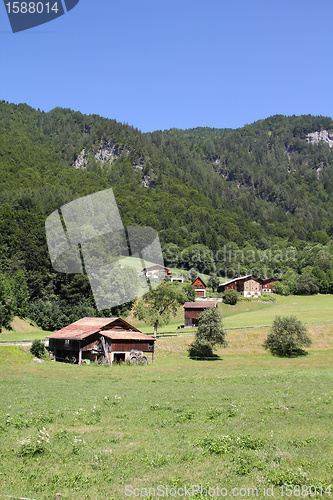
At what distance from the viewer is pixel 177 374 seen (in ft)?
110

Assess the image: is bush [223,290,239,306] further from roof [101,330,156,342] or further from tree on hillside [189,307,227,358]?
roof [101,330,156,342]

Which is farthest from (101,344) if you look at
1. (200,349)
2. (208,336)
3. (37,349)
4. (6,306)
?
(6,306)

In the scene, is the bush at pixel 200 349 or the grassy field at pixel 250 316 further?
the grassy field at pixel 250 316

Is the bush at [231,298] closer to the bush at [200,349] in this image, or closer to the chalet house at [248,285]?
the chalet house at [248,285]

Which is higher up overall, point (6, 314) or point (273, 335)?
point (6, 314)

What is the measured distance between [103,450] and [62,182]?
186541 millimetres

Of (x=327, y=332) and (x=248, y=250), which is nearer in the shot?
(x=327, y=332)

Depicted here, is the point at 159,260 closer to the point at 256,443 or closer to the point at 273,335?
the point at 273,335

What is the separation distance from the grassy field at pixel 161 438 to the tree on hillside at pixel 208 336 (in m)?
22.1

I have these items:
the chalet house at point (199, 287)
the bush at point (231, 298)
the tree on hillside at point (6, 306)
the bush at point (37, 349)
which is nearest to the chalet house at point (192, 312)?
the bush at point (231, 298)

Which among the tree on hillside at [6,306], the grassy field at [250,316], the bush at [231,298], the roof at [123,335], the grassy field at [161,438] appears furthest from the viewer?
the bush at [231,298]

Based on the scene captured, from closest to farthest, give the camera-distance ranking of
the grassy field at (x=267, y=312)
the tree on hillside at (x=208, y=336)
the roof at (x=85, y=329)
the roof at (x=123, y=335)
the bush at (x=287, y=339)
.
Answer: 1. the roof at (x=85, y=329)
2. the roof at (x=123, y=335)
3. the tree on hillside at (x=208, y=336)
4. the bush at (x=287, y=339)
5. the grassy field at (x=267, y=312)

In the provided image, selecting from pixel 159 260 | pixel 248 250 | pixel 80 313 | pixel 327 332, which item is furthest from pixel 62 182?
pixel 327 332

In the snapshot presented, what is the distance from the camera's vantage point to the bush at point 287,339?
49.8m
